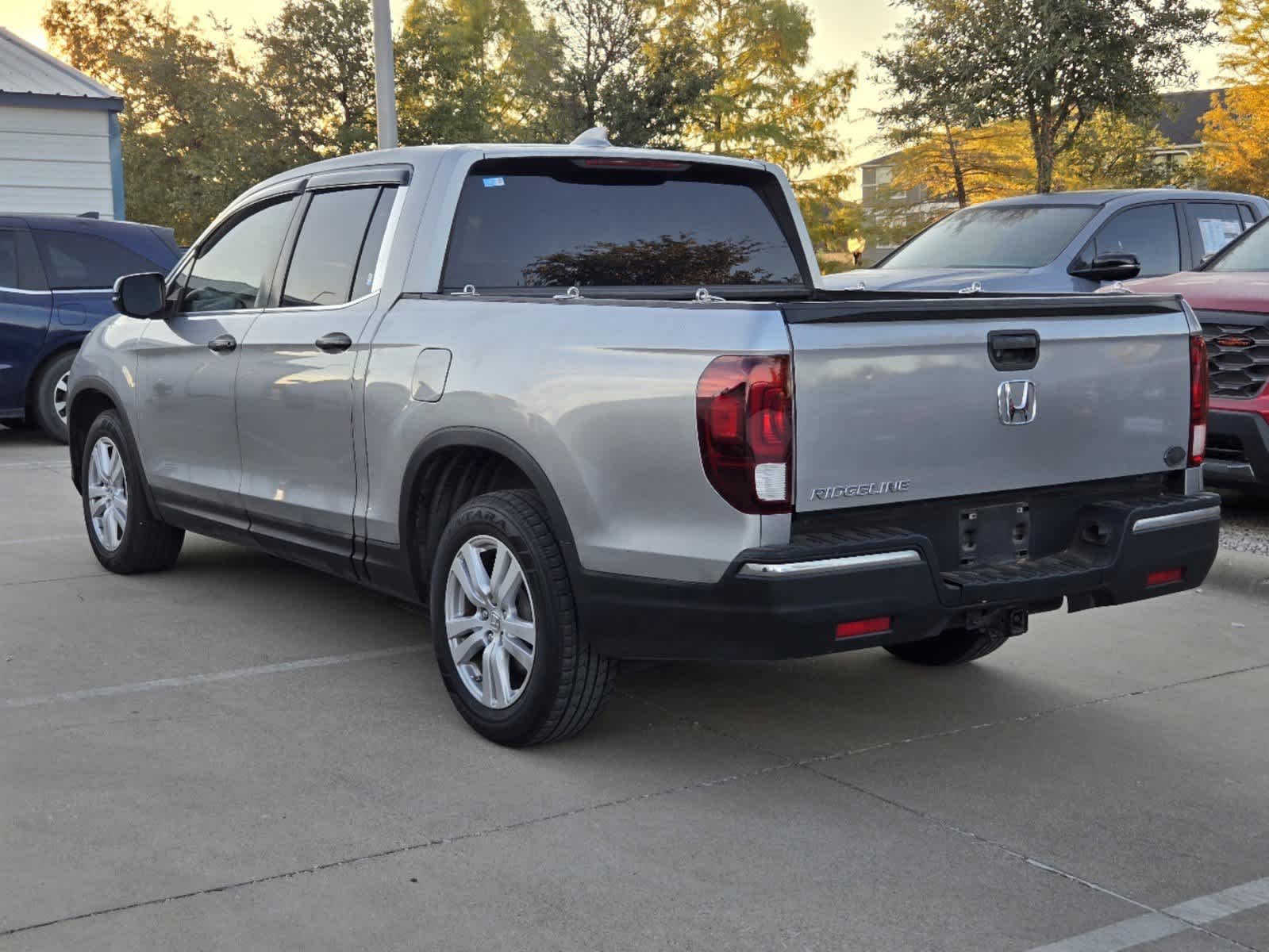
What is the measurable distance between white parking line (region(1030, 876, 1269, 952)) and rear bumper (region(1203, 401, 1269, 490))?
4526 millimetres

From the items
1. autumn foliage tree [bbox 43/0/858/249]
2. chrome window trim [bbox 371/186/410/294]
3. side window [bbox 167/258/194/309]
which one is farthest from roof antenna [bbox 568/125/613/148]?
autumn foliage tree [bbox 43/0/858/249]

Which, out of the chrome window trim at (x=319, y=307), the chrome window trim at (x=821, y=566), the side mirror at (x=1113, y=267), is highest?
the side mirror at (x=1113, y=267)

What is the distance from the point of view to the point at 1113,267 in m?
10.2

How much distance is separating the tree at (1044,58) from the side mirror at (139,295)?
67.8 feet

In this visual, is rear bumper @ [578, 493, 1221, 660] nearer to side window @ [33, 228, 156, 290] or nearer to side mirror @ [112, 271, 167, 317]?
side mirror @ [112, 271, 167, 317]

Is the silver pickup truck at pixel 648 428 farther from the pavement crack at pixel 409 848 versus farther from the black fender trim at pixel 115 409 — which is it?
the black fender trim at pixel 115 409

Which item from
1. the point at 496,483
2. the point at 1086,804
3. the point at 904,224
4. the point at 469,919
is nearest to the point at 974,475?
the point at 1086,804

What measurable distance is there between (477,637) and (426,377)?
85 cm

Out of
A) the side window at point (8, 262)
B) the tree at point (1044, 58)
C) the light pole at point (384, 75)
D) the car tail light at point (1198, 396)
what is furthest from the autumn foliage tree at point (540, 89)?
Answer: the car tail light at point (1198, 396)

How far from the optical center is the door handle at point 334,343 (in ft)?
17.3

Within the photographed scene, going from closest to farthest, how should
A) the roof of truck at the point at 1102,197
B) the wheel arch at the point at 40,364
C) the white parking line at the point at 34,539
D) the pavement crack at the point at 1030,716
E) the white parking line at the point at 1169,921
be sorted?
1. the white parking line at the point at 1169,921
2. the pavement crack at the point at 1030,716
3. the white parking line at the point at 34,539
4. the roof of truck at the point at 1102,197
5. the wheel arch at the point at 40,364

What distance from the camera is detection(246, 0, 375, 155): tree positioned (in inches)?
1590

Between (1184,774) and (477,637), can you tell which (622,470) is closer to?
(477,637)

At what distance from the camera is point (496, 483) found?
4.92 metres
